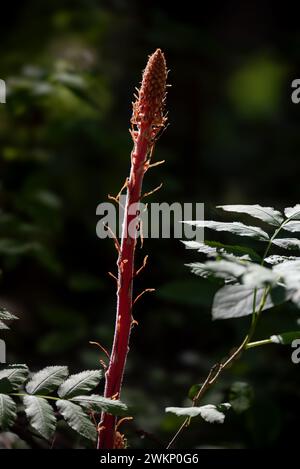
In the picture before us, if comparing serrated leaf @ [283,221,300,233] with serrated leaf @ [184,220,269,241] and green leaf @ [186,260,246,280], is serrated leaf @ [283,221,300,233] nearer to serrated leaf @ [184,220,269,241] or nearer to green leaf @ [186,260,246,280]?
serrated leaf @ [184,220,269,241]

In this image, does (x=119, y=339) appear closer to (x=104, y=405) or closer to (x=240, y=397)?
(x=104, y=405)

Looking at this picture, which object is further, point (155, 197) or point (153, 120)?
point (155, 197)

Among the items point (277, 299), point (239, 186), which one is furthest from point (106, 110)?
point (277, 299)

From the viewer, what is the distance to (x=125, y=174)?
389cm

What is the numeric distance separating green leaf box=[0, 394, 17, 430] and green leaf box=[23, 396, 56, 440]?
0.09 ft

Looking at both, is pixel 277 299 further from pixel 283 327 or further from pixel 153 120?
pixel 283 327

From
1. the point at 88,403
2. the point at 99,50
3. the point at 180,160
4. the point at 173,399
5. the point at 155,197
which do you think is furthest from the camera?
the point at 99,50

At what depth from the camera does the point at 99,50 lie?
4734 millimetres

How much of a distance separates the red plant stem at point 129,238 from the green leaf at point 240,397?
1.85ft

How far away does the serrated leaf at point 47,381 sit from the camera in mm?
1170

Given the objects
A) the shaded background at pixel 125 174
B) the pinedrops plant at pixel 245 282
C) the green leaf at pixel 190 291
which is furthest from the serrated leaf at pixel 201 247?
→ the green leaf at pixel 190 291

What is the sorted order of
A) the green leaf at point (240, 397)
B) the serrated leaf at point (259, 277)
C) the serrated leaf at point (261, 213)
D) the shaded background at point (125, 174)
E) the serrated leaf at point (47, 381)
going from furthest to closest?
1. the shaded background at point (125, 174)
2. the green leaf at point (240, 397)
3. the serrated leaf at point (261, 213)
4. the serrated leaf at point (47, 381)
5. the serrated leaf at point (259, 277)

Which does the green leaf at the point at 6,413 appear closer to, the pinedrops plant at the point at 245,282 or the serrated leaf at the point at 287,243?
the pinedrops plant at the point at 245,282

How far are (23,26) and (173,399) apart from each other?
2.74m
